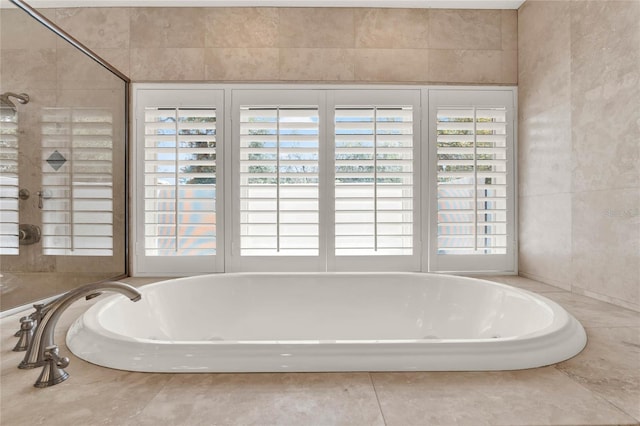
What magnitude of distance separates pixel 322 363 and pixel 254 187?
54.5 inches

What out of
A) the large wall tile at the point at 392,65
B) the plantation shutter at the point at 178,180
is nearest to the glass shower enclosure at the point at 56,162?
the plantation shutter at the point at 178,180

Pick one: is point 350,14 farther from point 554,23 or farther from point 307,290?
point 307,290

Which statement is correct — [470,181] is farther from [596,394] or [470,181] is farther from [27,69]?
[27,69]

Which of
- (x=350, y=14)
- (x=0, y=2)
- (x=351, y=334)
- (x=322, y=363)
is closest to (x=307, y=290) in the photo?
(x=351, y=334)

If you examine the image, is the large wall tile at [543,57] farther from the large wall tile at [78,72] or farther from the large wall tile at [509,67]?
the large wall tile at [78,72]

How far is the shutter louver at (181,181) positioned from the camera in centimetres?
204

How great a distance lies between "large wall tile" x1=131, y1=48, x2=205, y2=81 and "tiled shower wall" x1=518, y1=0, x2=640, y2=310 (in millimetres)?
2088

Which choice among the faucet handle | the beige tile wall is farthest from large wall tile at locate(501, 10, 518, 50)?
the faucet handle

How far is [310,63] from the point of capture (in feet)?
6.77

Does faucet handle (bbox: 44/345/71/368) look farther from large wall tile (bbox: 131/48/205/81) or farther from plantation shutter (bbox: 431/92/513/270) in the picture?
plantation shutter (bbox: 431/92/513/270)

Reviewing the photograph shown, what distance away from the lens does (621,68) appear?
4.62 feet

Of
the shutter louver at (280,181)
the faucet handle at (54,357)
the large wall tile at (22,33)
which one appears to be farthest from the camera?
the shutter louver at (280,181)

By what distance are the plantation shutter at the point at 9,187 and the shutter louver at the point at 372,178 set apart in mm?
1712

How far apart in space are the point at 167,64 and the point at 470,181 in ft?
6.91
